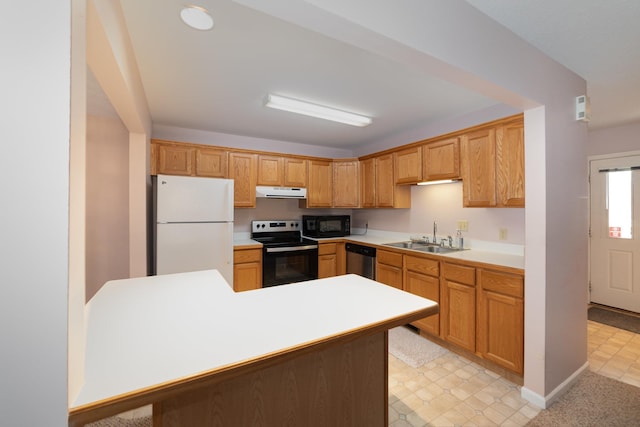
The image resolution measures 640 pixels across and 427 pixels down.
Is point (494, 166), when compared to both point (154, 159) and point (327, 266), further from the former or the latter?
point (154, 159)

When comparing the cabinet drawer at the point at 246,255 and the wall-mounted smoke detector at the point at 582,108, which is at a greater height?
the wall-mounted smoke detector at the point at 582,108

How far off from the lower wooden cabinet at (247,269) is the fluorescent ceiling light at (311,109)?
1.68 m

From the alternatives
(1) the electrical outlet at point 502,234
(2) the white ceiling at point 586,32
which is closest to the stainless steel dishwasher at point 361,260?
(1) the electrical outlet at point 502,234

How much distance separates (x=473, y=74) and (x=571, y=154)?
49.2 inches

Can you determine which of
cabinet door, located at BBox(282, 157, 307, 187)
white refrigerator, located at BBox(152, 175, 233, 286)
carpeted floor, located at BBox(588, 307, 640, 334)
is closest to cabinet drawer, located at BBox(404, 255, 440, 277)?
cabinet door, located at BBox(282, 157, 307, 187)

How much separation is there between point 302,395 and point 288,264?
2343mm

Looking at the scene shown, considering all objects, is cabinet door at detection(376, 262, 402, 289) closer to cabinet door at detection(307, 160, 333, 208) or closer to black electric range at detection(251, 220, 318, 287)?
black electric range at detection(251, 220, 318, 287)

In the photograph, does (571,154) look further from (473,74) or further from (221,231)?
(221,231)

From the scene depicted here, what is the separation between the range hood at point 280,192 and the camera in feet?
11.7

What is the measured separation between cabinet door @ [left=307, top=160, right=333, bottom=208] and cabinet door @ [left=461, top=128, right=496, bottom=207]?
190cm

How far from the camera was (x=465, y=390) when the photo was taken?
201 cm

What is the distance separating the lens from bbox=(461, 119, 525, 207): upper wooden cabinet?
225 cm

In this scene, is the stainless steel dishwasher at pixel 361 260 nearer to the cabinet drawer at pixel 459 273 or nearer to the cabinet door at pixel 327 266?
the cabinet door at pixel 327 266

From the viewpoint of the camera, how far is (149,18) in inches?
57.6
